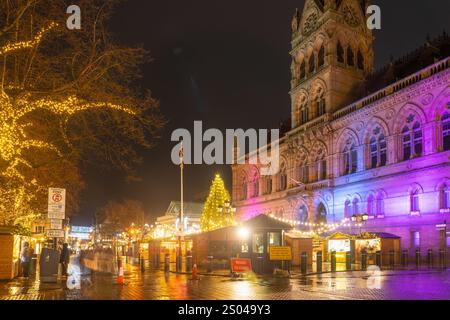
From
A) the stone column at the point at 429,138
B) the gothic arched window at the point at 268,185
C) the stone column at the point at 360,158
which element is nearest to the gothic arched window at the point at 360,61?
the stone column at the point at 360,158

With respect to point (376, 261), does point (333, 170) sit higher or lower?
higher

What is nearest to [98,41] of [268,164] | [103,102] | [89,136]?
[103,102]

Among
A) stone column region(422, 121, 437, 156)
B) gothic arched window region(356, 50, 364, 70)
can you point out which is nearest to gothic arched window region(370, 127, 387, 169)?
stone column region(422, 121, 437, 156)

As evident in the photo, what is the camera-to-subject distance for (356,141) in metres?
43.1

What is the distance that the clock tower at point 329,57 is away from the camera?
47.9 metres

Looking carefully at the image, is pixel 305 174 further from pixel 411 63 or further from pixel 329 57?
pixel 411 63

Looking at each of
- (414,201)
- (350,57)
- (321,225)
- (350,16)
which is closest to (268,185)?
(321,225)

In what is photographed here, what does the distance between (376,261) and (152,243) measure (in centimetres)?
2199

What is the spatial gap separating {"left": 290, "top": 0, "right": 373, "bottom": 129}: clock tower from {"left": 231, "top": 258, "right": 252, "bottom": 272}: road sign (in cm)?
2617

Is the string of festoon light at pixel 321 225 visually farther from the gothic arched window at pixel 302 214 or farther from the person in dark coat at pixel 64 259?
the person in dark coat at pixel 64 259

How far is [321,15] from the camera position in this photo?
49188 mm

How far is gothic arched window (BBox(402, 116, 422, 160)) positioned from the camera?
3628 cm

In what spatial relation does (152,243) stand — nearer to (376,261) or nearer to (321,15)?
(376,261)

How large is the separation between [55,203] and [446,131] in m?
27.1
